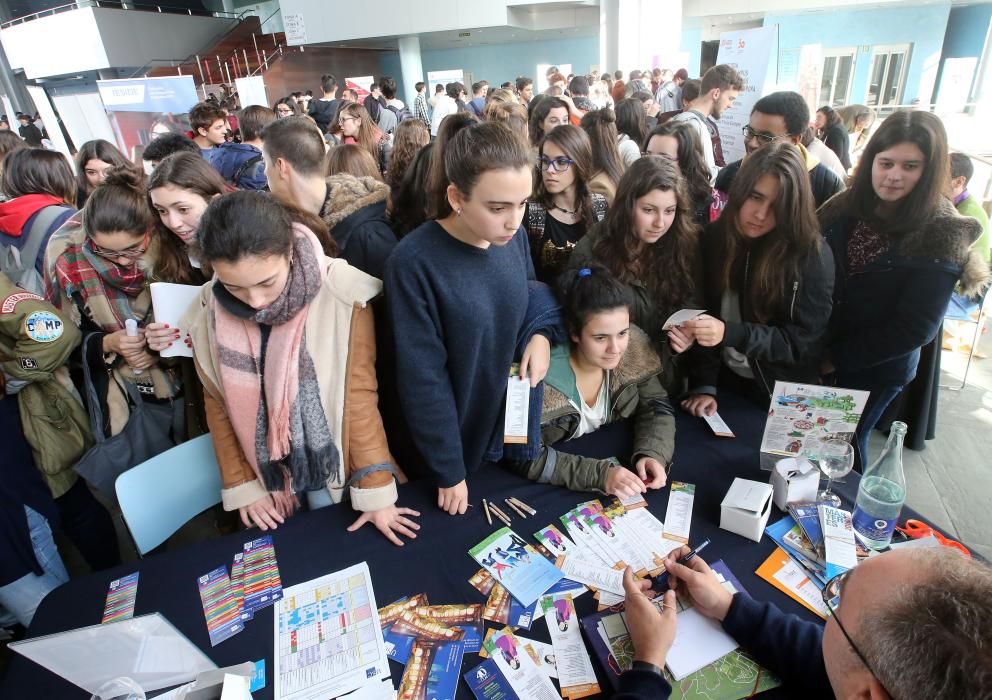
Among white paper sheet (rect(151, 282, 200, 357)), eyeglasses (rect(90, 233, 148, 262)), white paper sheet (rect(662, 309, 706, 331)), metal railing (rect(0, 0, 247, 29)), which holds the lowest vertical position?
white paper sheet (rect(662, 309, 706, 331))

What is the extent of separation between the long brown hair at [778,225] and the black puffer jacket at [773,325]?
27 millimetres

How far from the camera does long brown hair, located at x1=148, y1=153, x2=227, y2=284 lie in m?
1.78

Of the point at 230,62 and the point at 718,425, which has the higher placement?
the point at 230,62

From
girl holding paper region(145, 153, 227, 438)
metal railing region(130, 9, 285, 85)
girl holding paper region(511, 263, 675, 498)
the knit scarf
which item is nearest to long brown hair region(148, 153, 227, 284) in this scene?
girl holding paper region(145, 153, 227, 438)

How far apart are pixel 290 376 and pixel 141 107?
5008 millimetres

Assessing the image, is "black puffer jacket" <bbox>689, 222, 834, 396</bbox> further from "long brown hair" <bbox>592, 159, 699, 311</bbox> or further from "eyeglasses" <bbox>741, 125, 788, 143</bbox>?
"eyeglasses" <bbox>741, 125, 788, 143</bbox>

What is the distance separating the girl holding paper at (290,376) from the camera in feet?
4.50

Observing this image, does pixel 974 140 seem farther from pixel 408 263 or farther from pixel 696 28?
pixel 408 263

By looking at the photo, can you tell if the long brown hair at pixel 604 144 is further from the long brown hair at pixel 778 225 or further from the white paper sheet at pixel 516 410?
the white paper sheet at pixel 516 410

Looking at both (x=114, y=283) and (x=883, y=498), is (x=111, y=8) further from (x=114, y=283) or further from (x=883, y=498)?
(x=883, y=498)

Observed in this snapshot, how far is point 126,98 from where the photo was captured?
4.90 meters

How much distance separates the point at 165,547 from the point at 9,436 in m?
0.81

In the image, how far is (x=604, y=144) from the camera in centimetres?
297

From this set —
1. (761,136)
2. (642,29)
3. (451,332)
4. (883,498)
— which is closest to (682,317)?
(883,498)
